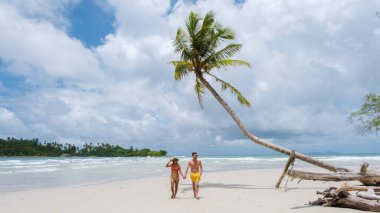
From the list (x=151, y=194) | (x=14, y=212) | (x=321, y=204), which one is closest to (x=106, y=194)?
(x=151, y=194)

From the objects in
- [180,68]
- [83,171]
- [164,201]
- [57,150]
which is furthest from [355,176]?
[57,150]

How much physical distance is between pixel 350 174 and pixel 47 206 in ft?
29.3

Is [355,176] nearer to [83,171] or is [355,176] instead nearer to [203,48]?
[203,48]

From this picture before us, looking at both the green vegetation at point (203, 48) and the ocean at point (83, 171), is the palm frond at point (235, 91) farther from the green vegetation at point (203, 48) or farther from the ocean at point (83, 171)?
the ocean at point (83, 171)

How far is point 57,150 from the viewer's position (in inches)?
4953

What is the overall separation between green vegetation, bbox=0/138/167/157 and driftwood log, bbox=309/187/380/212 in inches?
3971

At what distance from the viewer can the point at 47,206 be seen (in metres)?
10.1

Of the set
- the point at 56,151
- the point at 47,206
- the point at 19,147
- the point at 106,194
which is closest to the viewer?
the point at 47,206

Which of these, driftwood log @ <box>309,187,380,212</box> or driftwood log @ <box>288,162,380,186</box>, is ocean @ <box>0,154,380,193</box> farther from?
driftwood log @ <box>309,187,380,212</box>

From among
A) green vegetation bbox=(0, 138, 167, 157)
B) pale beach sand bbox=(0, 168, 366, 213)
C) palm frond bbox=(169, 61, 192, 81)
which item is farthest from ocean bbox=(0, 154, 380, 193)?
green vegetation bbox=(0, 138, 167, 157)

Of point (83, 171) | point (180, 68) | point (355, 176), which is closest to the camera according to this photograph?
point (355, 176)

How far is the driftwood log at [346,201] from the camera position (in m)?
7.91

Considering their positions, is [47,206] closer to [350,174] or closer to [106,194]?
[106,194]

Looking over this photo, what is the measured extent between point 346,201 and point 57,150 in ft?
424
